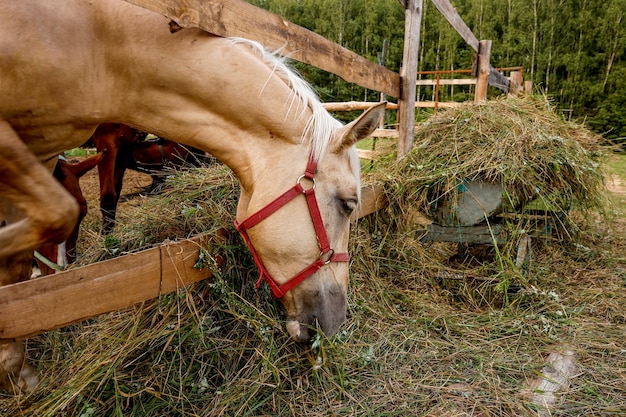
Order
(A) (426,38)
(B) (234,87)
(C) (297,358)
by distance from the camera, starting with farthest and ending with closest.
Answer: (A) (426,38), (C) (297,358), (B) (234,87)

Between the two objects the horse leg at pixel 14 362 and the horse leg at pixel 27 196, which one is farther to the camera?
the horse leg at pixel 14 362

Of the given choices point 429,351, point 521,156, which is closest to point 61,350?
point 429,351

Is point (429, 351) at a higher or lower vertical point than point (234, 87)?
lower

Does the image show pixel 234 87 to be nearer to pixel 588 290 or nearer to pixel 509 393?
pixel 509 393

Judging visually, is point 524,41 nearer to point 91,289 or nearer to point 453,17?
point 453,17

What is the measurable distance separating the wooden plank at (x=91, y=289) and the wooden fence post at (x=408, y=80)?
230 cm

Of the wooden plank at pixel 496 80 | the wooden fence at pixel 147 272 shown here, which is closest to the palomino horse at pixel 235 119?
the wooden fence at pixel 147 272

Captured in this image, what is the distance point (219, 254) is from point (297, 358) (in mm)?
607

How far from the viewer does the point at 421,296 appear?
284 cm

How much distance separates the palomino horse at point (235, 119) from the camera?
5.02 feet

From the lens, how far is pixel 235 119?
1.69 m

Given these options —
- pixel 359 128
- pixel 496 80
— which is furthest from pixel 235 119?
pixel 496 80

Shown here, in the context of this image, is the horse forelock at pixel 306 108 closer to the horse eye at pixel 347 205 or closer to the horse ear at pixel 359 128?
the horse ear at pixel 359 128

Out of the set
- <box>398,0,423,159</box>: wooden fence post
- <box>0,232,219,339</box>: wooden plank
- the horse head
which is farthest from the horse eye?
<box>398,0,423,159</box>: wooden fence post
